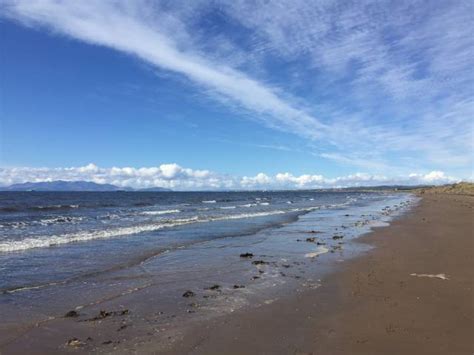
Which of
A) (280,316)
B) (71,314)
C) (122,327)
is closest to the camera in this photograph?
(122,327)

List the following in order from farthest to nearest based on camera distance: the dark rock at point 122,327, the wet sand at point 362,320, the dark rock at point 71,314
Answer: the dark rock at point 71,314, the dark rock at point 122,327, the wet sand at point 362,320

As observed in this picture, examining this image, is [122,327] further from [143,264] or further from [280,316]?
[143,264]

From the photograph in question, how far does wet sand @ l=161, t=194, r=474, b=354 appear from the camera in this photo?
Answer: 6609mm

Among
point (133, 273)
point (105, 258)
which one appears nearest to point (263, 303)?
point (133, 273)

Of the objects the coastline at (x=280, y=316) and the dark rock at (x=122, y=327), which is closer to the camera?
the coastline at (x=280, y=316)

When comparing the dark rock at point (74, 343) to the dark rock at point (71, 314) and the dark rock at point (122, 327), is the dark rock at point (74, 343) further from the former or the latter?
the dark rock at point (71, 314)

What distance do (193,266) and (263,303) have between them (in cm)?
525

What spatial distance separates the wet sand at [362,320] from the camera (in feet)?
21.7

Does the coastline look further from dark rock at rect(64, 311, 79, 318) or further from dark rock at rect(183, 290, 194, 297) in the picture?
dark rock at rect(183, 290, 194, 297)

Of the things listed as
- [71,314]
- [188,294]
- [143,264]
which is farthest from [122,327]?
[143,264]

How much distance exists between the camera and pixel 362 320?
7938mm

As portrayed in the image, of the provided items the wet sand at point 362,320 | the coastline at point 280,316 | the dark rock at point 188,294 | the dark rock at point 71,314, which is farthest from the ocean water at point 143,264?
the wet sand at point 362,320

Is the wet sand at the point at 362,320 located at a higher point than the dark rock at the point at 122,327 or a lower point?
higher

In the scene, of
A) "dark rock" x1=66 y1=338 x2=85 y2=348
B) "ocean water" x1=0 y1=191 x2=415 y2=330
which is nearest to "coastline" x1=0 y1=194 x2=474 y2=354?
"dark rock" x1=66 y1=338 x2=85 y2=348
